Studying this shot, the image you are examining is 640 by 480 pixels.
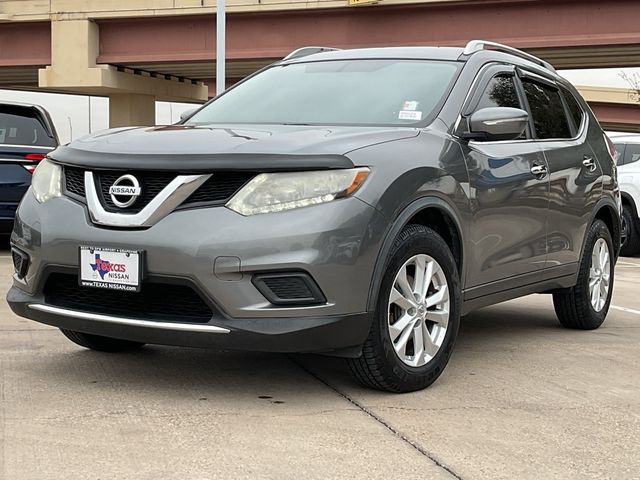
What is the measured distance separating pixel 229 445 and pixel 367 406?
2.73 ft

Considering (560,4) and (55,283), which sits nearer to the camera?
(55,283)

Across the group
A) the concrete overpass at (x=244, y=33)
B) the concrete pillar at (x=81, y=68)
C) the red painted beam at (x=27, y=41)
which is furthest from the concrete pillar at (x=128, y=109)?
the red painted beam at (x=27, y=41)

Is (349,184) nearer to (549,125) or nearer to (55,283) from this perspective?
(55,283)

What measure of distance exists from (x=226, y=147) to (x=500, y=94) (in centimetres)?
203

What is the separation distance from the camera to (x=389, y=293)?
427 cm

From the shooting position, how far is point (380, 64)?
18.0ft

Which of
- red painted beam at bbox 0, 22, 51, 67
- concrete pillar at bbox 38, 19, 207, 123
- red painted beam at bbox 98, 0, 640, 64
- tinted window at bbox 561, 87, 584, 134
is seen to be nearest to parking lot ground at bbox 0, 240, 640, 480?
tinted window at bbox 561, 87, 584, 134

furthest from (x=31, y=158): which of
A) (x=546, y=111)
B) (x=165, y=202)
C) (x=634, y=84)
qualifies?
(x=634, y=84)

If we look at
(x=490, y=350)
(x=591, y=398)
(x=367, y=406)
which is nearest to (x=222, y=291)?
(x=367, y=406)

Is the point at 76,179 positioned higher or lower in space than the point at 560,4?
lower

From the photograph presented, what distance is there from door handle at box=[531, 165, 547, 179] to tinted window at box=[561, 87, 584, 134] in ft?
3.30

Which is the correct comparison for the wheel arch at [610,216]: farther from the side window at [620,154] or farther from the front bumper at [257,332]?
the side window at [620,154]

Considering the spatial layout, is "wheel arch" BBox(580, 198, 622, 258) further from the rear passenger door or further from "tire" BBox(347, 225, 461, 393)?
"tire" BBox(347, 225, 461, 393)

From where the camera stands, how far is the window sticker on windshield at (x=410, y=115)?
488cm
